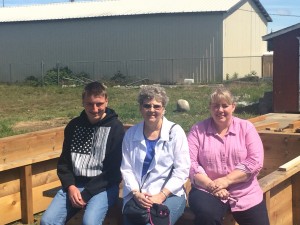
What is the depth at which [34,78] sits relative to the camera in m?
36.8

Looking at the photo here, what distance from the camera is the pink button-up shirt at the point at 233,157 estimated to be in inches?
161

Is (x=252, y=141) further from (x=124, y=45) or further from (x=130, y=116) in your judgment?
(x=124, y=45)

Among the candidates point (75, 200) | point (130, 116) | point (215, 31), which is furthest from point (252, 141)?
point (215, 31)

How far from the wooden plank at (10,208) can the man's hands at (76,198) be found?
6.39 ft

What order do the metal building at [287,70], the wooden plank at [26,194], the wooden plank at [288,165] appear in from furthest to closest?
the metal building at [287,70] < the wooden plank at [26,194] < the wooden plank at [288,165]

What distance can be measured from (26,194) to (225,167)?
2.78 m

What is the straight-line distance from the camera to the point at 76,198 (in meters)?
4.28

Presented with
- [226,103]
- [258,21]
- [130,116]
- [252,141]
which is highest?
[258,21]

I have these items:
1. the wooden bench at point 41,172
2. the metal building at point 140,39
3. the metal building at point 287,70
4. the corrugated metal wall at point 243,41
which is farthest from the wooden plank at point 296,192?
the corrugated metal wall at point 243,41

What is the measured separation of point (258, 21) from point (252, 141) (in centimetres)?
3677

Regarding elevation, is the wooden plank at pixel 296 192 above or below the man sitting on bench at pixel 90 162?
below

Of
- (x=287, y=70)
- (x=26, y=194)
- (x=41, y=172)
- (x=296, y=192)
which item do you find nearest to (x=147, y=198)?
(x=296, y=192)

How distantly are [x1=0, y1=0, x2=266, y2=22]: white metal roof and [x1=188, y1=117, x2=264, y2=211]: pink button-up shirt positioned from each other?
97.5 feet

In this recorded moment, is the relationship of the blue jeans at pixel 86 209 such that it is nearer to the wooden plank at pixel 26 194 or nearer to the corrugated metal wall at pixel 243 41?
the wooden plank at pixel 26 194
